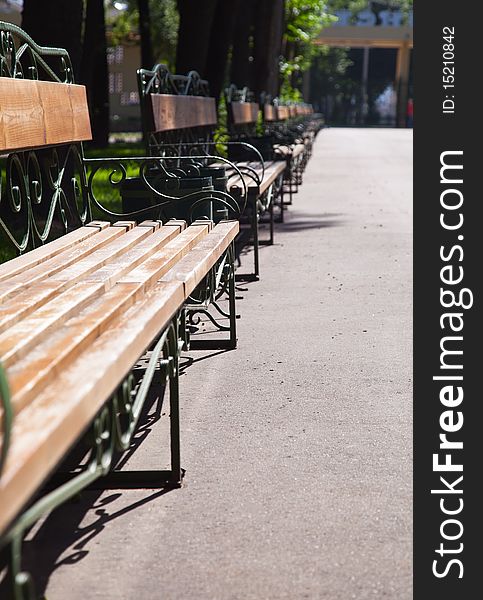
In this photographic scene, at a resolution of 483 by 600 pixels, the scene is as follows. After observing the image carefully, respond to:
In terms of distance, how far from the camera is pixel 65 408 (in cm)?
203

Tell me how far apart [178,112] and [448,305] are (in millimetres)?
3150

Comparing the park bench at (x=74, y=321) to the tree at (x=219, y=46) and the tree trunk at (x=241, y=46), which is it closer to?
the tree at (x=219, y=46)

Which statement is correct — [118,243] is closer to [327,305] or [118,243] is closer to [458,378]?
[458,378]

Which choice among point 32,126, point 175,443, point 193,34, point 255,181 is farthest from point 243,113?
point 175,443

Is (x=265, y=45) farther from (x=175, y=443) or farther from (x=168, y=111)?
(x=175, y=443)

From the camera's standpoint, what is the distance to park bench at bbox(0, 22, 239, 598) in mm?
1967

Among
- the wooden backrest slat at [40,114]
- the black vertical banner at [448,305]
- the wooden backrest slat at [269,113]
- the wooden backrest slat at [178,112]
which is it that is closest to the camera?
the black vertical banner at [448,305]

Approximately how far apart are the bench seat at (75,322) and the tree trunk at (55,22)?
14.6ft

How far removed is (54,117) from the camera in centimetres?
490

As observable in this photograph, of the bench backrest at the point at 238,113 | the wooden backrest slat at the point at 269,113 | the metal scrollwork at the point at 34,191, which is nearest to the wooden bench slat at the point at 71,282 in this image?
the metal scrollwork at the point at 34,191

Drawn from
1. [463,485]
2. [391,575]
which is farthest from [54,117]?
[391,575]

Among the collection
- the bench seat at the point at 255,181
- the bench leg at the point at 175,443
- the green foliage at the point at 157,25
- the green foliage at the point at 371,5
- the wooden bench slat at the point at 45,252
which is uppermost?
the green foliage at the point at 371,5

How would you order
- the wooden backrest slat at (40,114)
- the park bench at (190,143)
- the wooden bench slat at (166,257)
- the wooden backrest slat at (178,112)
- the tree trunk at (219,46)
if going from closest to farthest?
the wooden bench slat at (166,257)
the wooden backrest slat at (40,114)
the park bench at (190,143)
the wooden backrest slat at (178,112)
the tree trunk at (219,46)

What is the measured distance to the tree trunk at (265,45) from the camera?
2298 centimetres
